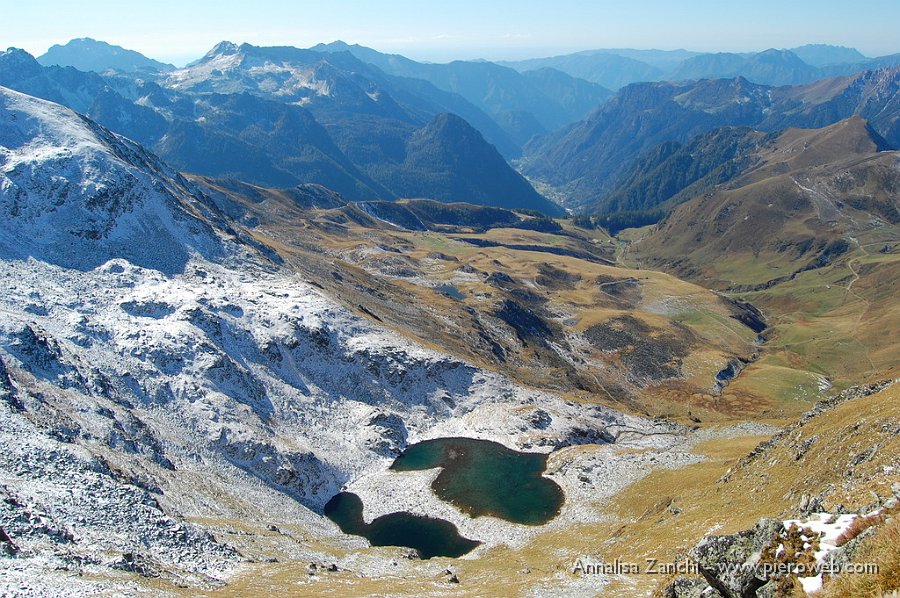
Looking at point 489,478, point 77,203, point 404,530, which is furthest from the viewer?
point 77,203

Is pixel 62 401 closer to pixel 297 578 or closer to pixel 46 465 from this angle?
pixel 46 465

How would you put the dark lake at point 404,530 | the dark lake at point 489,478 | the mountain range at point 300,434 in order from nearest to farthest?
the mountain range at point 300,434 < the dark lake at point 404,530 < the dark lake at point 489,478

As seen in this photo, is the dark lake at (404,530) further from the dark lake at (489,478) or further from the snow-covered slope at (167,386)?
the dark lake at (489,478)

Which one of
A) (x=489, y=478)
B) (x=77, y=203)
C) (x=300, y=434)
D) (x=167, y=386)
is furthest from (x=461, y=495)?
(x=77, y=203)

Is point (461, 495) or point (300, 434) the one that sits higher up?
point (300, 434)

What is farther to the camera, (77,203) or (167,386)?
(77,203)

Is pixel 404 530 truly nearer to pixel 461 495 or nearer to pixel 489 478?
pixel 461 495

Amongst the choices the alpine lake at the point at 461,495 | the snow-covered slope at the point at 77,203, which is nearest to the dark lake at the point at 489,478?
the alpine lake at the point at 461,495

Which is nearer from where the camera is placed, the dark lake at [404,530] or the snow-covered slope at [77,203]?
the dark lake at [404,530]
